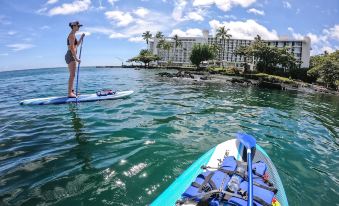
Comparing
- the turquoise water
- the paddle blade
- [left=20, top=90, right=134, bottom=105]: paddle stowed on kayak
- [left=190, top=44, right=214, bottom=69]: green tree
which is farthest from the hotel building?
the paddle blade

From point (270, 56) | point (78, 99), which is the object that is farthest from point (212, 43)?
point (78, 99)

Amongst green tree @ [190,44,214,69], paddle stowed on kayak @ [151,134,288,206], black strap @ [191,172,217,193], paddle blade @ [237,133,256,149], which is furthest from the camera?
green tree @ [190,44,214,69]

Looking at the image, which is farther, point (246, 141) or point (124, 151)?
point (124, 151)

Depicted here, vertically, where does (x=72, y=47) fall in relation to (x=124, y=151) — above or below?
above

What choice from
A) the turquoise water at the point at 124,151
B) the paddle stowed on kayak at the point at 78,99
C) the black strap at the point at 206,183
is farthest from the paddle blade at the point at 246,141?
Result: the paddle stowed on kayak at the point at 78,99

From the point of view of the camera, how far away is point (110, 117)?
41.9ft

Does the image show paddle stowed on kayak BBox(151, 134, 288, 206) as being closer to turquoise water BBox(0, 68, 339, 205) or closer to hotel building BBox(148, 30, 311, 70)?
turquoise water BBox(0, 68, 339, 205)

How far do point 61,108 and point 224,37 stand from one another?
104 metres

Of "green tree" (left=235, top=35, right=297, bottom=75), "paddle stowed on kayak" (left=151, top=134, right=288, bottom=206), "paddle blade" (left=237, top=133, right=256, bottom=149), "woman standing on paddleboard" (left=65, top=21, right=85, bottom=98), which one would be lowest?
"paddle stowed on kayak" (left=151, top=134, right=288, bottom=206)

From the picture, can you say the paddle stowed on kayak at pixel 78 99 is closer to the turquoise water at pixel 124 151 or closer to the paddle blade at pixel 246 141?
the turquoise water at pixel 124 151

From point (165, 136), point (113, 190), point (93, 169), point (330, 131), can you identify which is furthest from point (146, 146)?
point (330, 131)

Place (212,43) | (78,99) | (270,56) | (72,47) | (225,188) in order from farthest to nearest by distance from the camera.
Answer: (212,43)
(270,56)
(78,99)
(72,47)
(225,188)

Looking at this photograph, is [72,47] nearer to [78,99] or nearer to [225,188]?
[78,99]

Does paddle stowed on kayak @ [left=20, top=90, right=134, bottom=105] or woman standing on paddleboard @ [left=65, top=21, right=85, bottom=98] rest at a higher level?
woman standing on paddleboard @ [left=65, top=21, right=85, bottom=98]
